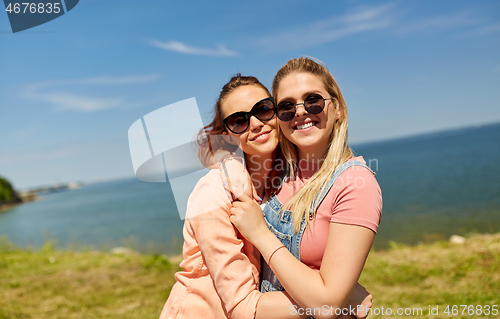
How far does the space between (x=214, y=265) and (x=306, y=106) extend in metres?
1.29

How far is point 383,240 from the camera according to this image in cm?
1486

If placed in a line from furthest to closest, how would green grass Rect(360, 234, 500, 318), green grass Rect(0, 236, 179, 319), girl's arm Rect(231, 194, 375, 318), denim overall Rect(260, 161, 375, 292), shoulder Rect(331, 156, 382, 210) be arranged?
green grass Rect(0, 236, 179, 319) → green grass Rect(360, 234, 500, 318) → denim overall Rect(260, 161, 375, 292) → shoulder Rect(331, 156, 382, 210) → girl's arm Rect(231, 194, 375, 318)

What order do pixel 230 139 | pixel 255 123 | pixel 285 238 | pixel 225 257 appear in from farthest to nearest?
pixel 230 139, pixel 255 123, pixel 285 238, pixel 225 257

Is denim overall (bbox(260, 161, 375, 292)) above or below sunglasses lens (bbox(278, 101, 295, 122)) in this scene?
below

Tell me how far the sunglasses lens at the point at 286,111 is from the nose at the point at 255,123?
6.3 inches

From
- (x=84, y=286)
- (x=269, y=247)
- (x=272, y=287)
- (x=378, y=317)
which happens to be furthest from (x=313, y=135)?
(x=84, y=286)

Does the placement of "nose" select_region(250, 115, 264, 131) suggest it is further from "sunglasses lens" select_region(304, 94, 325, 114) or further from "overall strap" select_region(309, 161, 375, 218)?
"overall strap" select_region(309, 161, 375, 218)

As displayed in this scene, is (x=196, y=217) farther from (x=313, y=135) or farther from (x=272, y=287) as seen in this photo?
(x=313, y=135)

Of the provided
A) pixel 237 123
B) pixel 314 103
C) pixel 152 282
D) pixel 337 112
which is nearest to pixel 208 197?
pixel 237 123

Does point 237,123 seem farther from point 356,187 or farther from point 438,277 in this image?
point 438,277

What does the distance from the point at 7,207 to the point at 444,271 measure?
83246 millimetres

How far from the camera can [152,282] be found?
5.93m

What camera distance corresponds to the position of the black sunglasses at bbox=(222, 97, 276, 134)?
2.54 m

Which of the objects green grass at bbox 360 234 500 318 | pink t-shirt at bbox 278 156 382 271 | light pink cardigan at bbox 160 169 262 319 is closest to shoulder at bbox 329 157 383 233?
pink t-shirt at bbox 278 156 382 271
